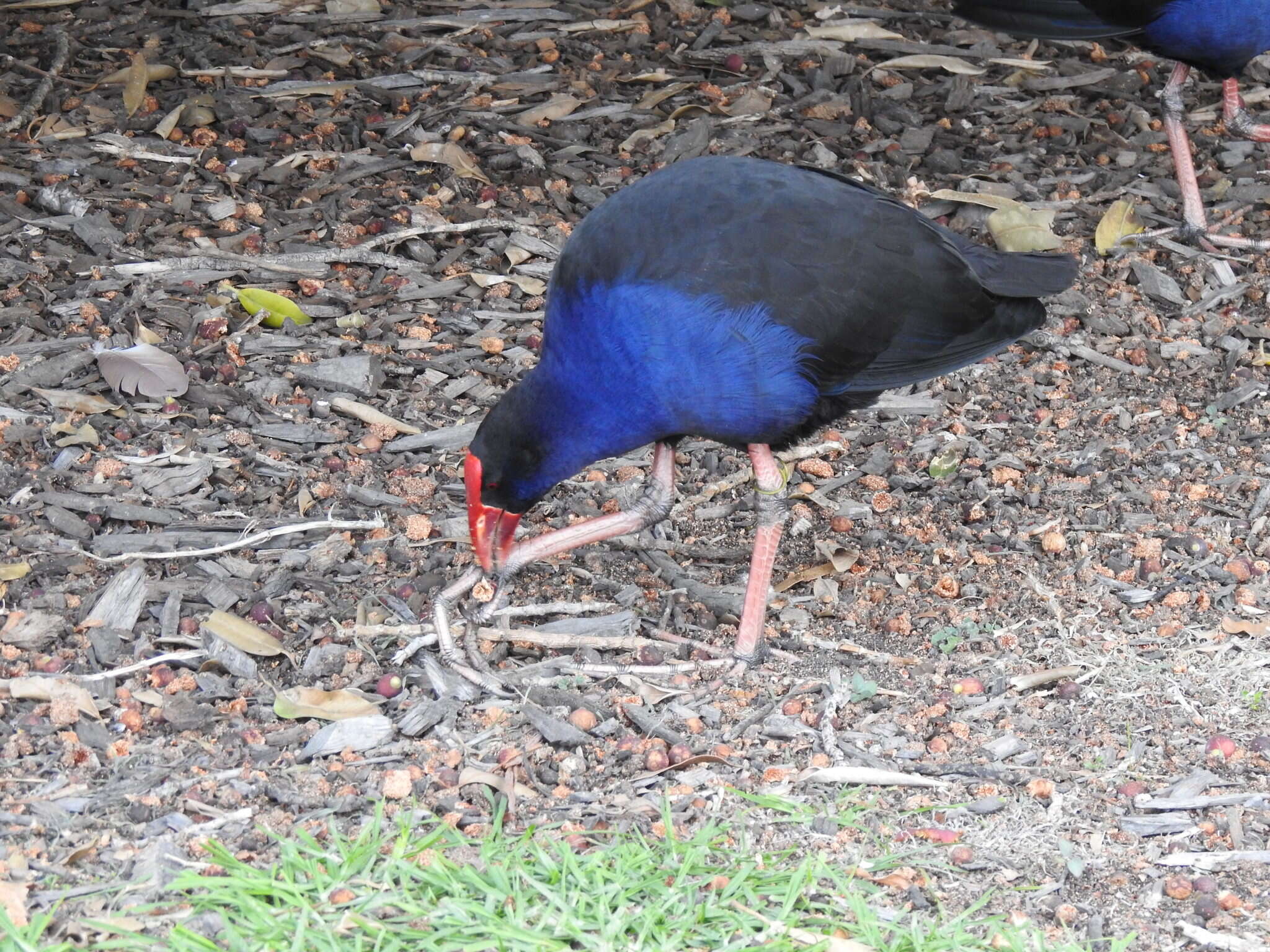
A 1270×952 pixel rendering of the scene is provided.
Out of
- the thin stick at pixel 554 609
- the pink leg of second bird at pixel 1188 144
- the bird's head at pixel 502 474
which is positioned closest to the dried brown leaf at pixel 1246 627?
the thin stick at pixel 554 609

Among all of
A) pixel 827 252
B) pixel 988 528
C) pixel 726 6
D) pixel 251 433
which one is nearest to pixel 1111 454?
pixel 988 528

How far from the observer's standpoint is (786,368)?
13.7ft

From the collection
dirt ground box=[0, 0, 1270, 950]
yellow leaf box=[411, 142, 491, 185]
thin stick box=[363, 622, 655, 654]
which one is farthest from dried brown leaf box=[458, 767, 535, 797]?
yellow leaf box=[411, 142, 491, 185]

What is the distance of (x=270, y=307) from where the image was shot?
562 cm

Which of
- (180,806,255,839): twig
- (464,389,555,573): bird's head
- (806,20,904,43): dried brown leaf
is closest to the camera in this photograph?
(180,806,255,839): twig

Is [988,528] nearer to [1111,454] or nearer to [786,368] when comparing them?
[1111,454]

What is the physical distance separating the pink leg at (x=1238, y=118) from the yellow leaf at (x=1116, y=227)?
0.64 m

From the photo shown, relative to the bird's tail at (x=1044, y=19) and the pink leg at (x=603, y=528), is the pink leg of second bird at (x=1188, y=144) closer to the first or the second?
the bird's tail at (x=1044, y=19)

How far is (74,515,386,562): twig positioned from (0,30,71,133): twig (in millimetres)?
2734

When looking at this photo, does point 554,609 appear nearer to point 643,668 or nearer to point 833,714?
point 643,668

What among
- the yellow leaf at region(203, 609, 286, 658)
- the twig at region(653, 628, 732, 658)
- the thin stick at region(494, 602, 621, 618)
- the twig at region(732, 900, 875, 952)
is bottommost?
the twig at region(653, 628, 732, 658)

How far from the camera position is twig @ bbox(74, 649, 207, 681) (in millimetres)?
3895

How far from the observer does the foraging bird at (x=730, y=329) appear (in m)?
4.07

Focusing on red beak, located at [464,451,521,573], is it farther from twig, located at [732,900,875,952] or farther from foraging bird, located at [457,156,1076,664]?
twig, located at [732,900,875,952]
